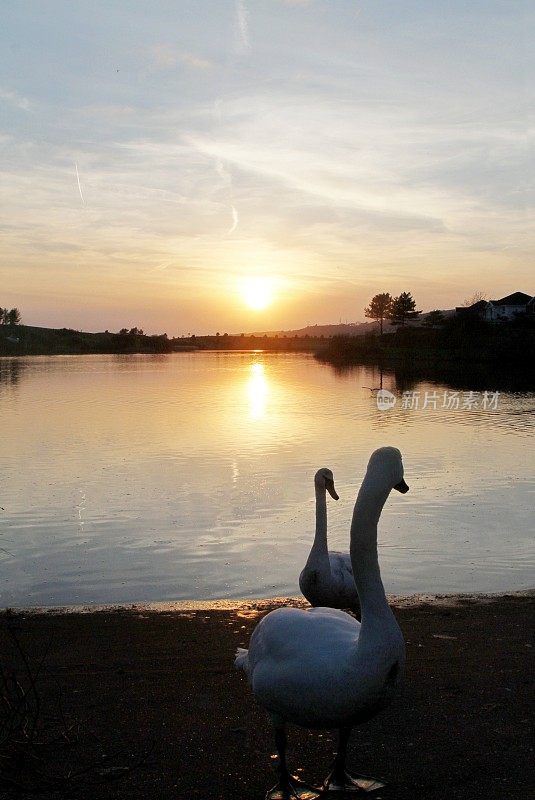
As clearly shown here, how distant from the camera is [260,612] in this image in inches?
346

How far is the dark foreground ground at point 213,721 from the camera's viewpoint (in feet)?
15.4

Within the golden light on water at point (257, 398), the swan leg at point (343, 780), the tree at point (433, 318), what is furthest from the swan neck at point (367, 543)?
the tree at point (433, 318)

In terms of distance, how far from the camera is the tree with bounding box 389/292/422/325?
136750 mm

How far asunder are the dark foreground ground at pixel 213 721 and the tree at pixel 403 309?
433 feet

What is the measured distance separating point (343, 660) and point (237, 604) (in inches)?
216

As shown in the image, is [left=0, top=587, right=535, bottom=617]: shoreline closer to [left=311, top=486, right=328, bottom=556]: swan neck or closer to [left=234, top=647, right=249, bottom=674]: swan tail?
[left=311, top=486, right=328, bottom=556]: swan neck

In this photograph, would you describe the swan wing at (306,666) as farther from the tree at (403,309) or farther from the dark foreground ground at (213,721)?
the tree at (403,309)

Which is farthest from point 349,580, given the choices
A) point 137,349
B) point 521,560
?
point 137,349

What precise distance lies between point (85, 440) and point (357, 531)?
24.8 m

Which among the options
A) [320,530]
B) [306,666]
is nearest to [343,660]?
[306,666]

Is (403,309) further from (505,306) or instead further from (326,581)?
(326,581)

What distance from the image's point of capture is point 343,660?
13.5ft

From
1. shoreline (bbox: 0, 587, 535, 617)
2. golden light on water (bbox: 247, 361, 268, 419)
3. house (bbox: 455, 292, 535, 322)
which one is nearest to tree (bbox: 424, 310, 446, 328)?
house (bbox: 455, 292, 535, 322)

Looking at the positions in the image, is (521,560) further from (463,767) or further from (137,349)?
(137,349)
